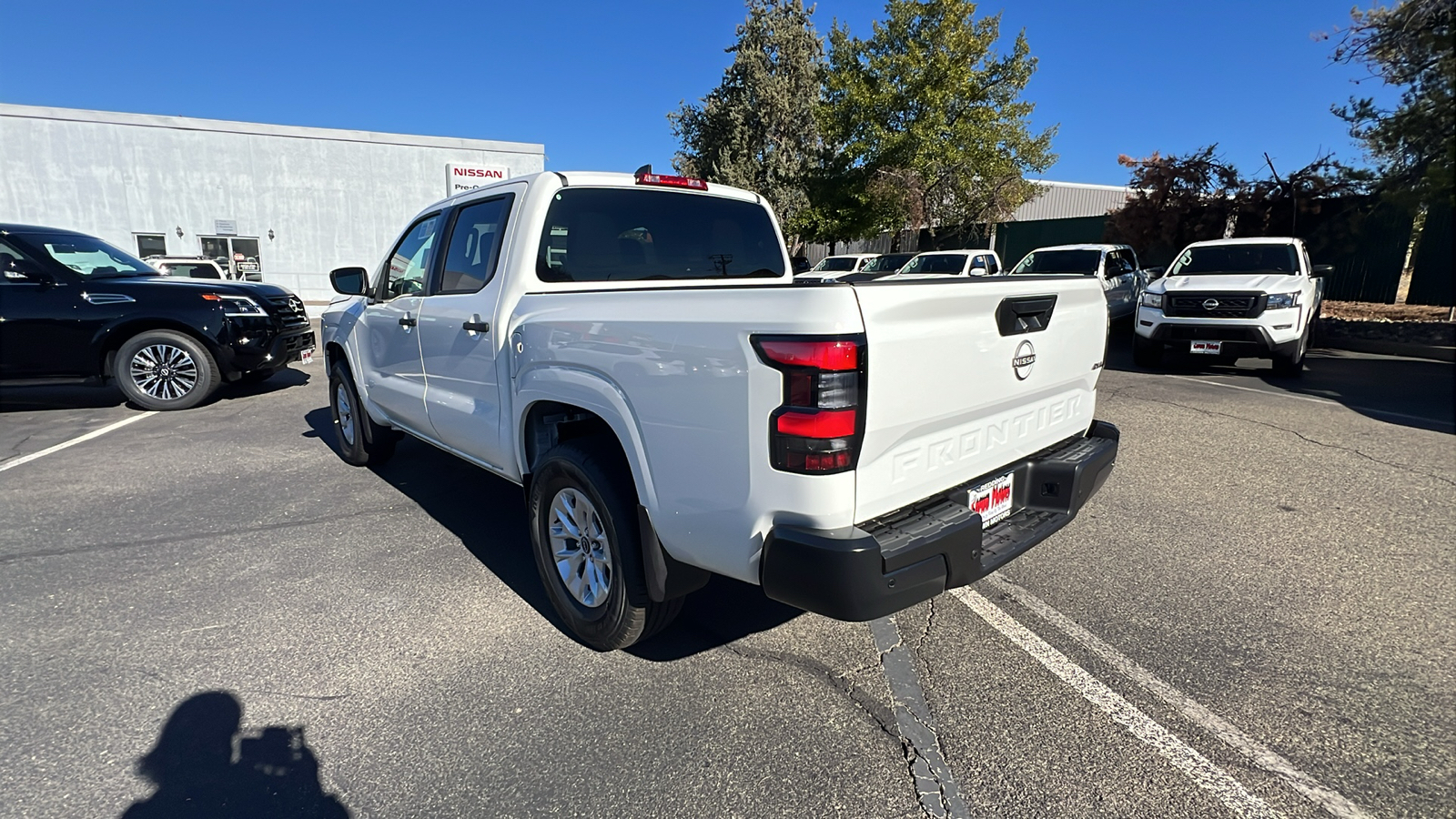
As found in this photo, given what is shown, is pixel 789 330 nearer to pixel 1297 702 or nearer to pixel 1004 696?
pixel 1004 696

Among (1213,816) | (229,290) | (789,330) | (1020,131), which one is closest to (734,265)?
(789,330)

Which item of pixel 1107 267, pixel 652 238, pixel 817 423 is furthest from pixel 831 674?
pixel 1107 267

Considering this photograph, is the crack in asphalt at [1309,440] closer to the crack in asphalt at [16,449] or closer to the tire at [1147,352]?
the tire at [1147,352]

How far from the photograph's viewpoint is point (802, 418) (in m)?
1.99

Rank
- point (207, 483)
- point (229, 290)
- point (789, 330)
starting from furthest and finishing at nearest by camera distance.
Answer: point (229, 290)
point (207, 483)
point (789, 330)

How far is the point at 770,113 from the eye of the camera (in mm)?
31859

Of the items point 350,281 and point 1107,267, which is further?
point 1107,267

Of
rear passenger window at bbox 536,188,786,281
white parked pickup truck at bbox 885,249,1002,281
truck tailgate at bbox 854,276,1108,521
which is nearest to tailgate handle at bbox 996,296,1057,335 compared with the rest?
truck tailgate at bbox 854,276,1108,521

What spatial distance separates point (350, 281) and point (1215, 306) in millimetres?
9744

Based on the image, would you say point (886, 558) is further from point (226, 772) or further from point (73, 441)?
point (73, 441)

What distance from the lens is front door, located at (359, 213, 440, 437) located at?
164 inches

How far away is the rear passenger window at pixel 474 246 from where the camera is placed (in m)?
3.46

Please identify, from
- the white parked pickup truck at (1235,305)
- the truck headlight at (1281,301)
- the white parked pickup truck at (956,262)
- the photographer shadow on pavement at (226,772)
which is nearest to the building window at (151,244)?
the white parked pickup truck at (956,262)

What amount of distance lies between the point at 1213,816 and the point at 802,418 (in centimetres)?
161
